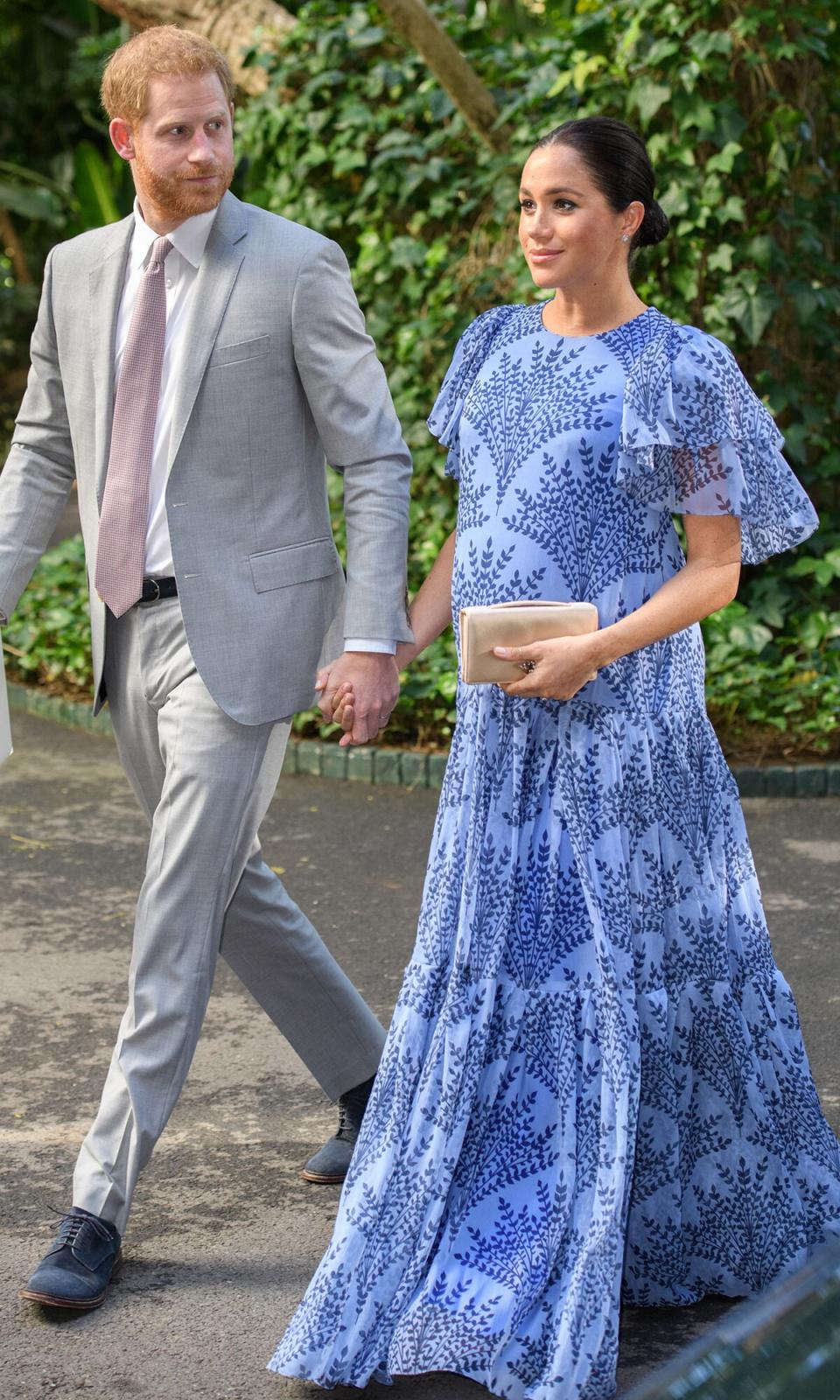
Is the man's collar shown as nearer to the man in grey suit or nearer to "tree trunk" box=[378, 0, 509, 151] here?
the man in grey suit

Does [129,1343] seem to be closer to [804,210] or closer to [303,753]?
[303,753]

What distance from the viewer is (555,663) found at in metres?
3.16

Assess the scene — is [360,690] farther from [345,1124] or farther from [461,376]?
[345,1124]

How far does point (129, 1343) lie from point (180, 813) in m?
0.93

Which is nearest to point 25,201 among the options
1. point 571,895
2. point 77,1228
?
point 77,1228

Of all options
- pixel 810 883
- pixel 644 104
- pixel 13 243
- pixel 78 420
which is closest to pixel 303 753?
pixel 810 883

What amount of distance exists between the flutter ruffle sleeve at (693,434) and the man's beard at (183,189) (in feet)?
2.90

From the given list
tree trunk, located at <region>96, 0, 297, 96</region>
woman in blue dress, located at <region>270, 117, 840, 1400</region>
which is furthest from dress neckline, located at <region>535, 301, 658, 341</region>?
tree trunk, located at <region>96, 0, 297, 96</region>

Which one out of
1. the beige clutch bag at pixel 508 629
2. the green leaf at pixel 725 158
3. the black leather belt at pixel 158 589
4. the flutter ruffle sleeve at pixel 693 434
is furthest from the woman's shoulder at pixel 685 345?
the green leaf at pixel 725 158

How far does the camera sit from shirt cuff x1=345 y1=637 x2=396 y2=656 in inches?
139

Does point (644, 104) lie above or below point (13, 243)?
below

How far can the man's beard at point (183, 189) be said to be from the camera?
3523 mm

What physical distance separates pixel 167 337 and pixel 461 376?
560 mm

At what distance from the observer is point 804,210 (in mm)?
8383
